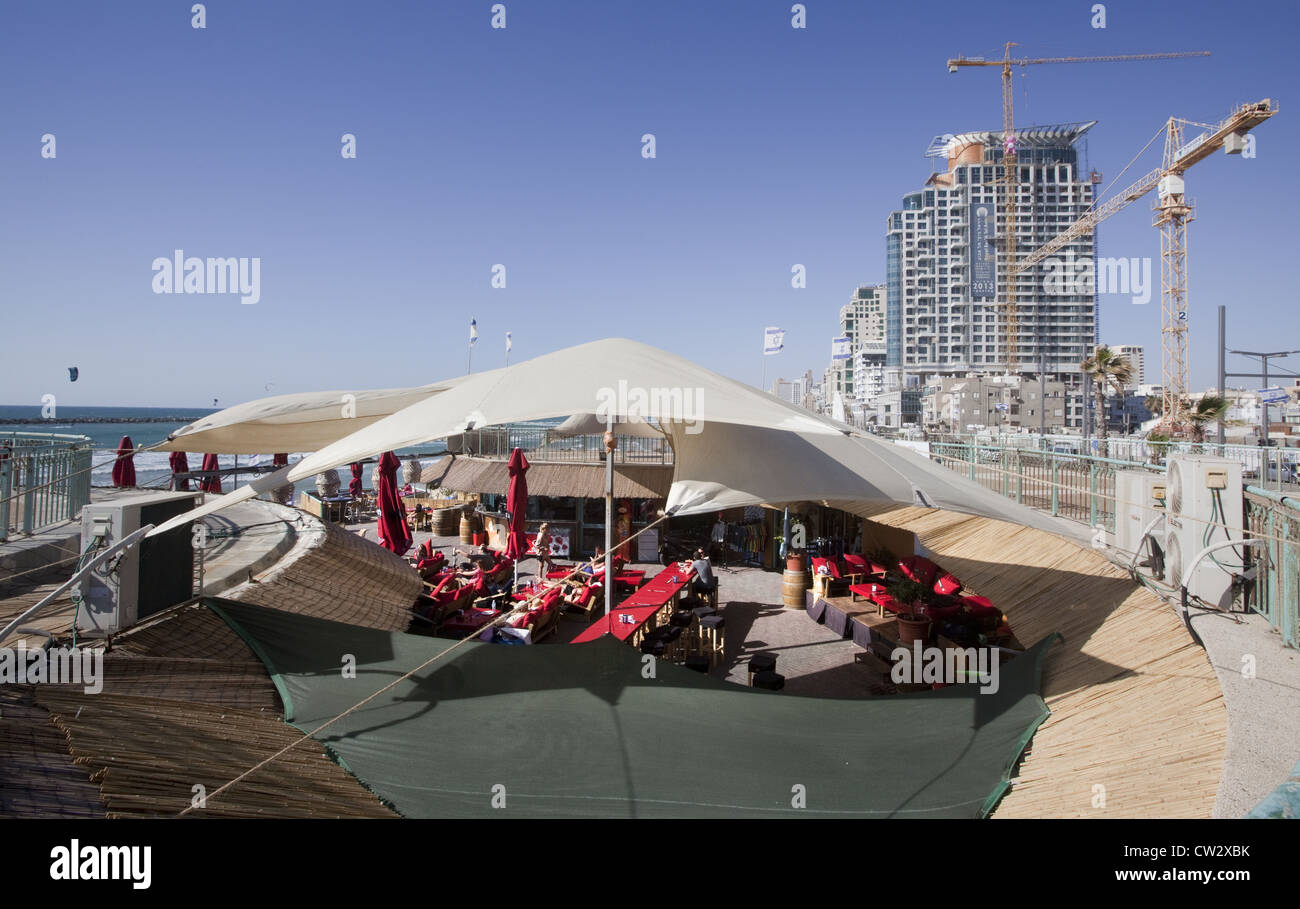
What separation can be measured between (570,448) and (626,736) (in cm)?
1921

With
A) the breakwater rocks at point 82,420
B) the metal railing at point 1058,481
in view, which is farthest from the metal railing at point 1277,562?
the breakwater rocks at point 82,420

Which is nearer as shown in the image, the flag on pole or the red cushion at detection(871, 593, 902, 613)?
the red cushion at detection(871, 593, 902, 613)

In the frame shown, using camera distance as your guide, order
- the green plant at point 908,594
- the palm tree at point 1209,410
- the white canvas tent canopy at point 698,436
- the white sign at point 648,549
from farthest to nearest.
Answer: the palm tree at point 1209,410, the white sign at point 648,549, the green plant at point 908,594, the white canvas tent canopy at point 698,436

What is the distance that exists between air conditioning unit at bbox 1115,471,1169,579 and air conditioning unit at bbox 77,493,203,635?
10.9 metres

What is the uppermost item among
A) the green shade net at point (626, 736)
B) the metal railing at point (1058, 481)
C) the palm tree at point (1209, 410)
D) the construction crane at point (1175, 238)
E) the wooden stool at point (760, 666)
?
the construction crane at point (1175, 238)

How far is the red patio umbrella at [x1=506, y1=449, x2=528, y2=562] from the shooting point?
15.6 m

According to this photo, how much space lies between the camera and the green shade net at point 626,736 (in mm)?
4258

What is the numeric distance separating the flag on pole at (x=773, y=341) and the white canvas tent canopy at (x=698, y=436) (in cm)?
1617

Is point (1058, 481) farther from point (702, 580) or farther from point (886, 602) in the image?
point (702, 580)

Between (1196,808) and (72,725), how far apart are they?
20.7 ft

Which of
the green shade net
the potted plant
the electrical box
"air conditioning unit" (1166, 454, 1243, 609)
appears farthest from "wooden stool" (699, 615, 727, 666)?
the electrical box

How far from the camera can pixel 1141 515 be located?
8711 millimetres

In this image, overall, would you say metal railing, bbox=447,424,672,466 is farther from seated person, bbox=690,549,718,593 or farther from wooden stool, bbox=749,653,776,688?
wooden stool, bbox=749,653,776,688

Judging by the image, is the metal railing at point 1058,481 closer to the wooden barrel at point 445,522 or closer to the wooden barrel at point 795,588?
the wooden barrel at point 795,588
